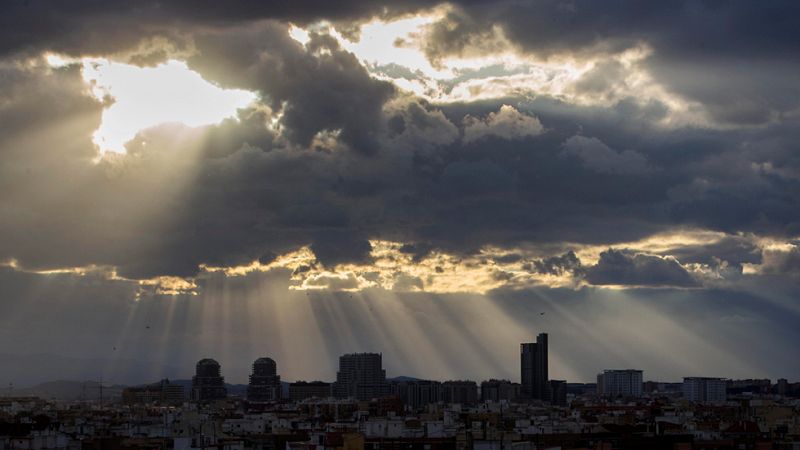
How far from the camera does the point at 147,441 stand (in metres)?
112

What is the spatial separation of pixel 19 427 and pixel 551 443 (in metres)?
56.1

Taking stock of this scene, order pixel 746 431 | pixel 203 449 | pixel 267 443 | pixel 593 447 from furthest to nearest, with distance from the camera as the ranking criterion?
1. pixel 746 431
2. pixel 267 443
3. pixel 593 447
4. pixel 203 449

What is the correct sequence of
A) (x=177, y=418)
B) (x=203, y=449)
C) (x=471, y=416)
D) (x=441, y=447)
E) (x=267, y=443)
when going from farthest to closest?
(x=471, y=416) < (x=177, y=418) < (x=267, y=443) < (x=441, y=447) < (x=203, y=449)

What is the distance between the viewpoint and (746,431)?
13475 cm

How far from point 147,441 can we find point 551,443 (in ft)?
108

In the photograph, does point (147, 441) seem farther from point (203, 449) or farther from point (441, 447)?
point (441, 447)

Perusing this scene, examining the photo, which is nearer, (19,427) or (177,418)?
(19,427)

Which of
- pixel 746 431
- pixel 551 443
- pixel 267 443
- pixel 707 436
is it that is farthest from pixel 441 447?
pixel 746 431

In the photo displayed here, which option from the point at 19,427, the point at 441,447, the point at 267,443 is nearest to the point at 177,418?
the point at 19,427

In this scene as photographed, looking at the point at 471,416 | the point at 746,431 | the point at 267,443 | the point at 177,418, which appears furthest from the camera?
the point at 471,416

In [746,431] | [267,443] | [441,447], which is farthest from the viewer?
[746,431]

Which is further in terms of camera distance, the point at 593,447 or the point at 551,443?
the point at 551,443

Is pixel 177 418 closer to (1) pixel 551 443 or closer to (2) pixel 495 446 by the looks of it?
(1) pixel 551 443

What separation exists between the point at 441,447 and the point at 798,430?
4464 cm
